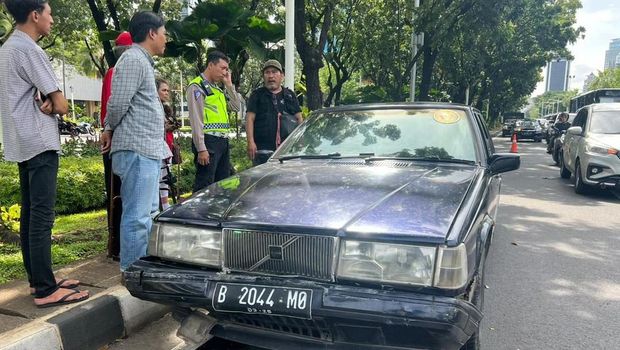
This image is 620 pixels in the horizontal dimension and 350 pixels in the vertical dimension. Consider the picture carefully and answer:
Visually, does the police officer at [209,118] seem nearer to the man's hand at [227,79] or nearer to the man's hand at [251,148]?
the man's hand at [227,79]

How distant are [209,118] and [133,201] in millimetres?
1709

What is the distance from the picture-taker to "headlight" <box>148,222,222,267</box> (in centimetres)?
237

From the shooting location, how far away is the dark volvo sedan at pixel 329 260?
6.56ft

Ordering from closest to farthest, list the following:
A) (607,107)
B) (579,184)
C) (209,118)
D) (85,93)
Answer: (209,118)
(579,184)
(607,107)
(85,93)

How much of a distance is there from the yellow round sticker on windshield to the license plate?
2.15 meters

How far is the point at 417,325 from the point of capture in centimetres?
192

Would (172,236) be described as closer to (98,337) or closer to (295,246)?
(295,246)

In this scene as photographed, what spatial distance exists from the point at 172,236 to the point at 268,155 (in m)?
1.67

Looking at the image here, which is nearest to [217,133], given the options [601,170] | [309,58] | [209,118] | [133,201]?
[209,118]

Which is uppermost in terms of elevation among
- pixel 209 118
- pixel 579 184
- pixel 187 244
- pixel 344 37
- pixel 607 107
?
pixel 344 37

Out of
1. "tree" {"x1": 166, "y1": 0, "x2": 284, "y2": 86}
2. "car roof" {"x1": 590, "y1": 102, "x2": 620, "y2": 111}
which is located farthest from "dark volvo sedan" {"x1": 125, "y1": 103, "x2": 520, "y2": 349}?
"car roof" {"x1": 590, "y1": 102, "x2": 620, "y2": 111}

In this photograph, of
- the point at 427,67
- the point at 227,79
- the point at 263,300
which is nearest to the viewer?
the point at 263,300

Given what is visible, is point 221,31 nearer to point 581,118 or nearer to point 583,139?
point 583,139

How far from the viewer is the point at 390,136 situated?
11.8 feet
